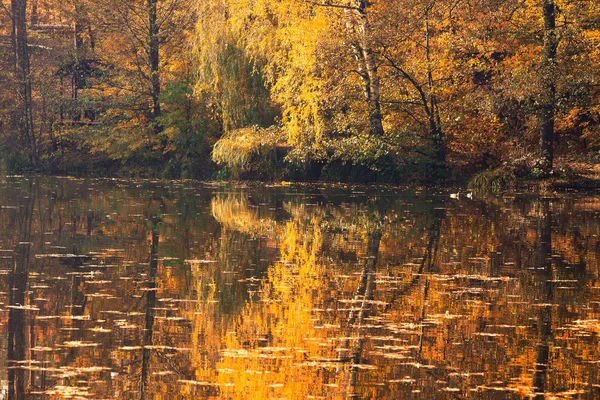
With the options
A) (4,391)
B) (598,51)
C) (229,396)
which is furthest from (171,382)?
(598,51)

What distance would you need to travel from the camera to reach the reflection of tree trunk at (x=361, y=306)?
6.66 m

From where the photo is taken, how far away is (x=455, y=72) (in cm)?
2688

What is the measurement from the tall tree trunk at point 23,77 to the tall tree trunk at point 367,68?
16.0m

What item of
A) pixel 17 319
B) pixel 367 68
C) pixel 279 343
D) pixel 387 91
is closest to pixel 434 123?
pixel 387 91

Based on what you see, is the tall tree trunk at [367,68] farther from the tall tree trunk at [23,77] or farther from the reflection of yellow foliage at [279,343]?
the reflection of yellow foliage at [279,343]

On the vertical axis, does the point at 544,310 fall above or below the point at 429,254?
below

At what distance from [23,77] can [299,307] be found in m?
33.3

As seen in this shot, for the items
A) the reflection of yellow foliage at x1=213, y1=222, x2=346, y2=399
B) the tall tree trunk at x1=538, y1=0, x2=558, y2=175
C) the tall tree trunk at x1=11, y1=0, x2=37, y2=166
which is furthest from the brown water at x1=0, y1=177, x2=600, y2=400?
the tall tree trunk at x1=11, y1=0, x2=37, y2=166

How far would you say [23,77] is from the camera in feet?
131

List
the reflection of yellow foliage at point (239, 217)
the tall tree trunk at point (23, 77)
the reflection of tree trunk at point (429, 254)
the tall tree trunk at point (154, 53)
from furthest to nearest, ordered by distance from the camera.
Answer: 1. the tall tree trunk at point (23, 77)
2. the tall tree trunk at point (154, 53)
3. the reflection of yellow foliage at point (239, 217)
4. the reflection of tree trunk at point (429, 254)

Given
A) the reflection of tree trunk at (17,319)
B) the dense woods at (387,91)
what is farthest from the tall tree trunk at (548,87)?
Result: the reflection of tree trunk at (17,319)

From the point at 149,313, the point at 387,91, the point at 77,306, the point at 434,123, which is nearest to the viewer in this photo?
the point at 149,313

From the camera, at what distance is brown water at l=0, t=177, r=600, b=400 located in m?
6.40

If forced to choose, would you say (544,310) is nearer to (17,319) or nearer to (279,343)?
(279,343)
